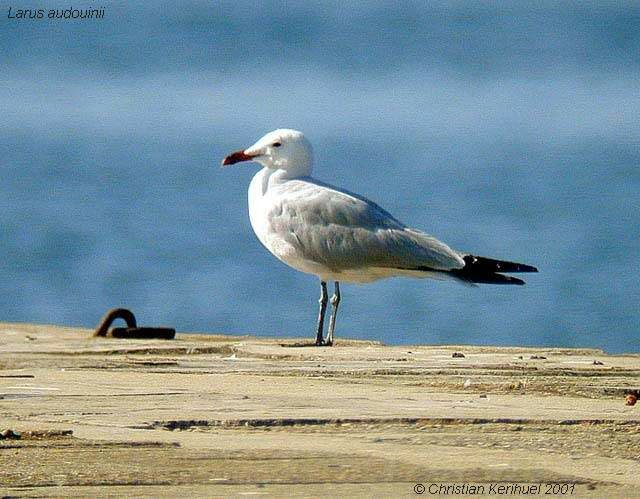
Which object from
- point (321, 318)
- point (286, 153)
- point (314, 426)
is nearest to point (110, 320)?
point (321, 318)

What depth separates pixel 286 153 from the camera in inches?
390

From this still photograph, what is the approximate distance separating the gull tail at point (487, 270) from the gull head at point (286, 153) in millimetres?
1259

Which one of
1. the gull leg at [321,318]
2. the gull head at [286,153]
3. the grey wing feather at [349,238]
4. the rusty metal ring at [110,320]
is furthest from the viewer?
the gull head at [286,153]

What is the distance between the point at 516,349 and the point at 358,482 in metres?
4.00

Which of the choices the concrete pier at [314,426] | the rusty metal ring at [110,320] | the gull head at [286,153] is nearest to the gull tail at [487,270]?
the gull head at [286,153]

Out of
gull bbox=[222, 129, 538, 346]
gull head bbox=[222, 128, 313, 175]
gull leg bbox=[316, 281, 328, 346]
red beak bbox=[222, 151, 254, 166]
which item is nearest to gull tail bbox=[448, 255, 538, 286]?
gull bbox=[222, 129, 538, 346]

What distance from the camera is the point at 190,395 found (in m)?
4.68

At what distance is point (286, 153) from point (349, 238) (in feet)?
2.91

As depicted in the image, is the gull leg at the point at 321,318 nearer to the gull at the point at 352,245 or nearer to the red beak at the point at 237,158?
the gull at the point at 352,245

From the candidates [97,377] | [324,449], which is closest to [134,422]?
[324,449]

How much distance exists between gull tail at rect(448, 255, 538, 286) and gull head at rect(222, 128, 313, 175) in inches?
49.6

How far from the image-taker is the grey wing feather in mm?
9242

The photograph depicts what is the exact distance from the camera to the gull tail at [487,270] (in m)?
9.12

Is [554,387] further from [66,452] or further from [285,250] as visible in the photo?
[285,250]
